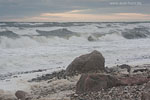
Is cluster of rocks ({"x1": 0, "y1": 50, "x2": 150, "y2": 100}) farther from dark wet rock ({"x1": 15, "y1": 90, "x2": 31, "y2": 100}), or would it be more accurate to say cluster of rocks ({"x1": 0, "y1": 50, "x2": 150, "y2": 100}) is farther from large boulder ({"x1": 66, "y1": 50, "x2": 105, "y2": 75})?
large boulder ({"x1": 66, "y1": 50, "x2": 105, "y2": 75})

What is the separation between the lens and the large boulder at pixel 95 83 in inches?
251

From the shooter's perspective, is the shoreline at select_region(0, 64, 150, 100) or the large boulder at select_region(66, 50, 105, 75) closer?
the shoreline at select_region(0, 64, 150, 100)

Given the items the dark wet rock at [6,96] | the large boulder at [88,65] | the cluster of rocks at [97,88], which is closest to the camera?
the cluster of rocks at [97,88]

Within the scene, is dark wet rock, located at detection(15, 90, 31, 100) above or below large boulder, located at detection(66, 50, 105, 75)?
below

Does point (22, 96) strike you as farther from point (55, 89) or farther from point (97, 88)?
point (97, 88)

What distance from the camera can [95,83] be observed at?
6402 millimetres

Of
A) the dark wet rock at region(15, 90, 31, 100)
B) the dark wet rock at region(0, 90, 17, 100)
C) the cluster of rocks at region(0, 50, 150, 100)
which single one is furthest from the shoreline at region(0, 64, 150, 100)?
the dark wet rock at region(0, 90, 17, 100)

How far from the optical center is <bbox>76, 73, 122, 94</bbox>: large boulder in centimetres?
637

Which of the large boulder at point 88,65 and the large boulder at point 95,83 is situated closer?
the large boulder at point 95,83

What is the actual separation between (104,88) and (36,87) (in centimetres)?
261

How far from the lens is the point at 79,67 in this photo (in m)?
9.45

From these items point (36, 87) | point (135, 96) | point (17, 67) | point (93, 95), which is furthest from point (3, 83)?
point (135, 96)

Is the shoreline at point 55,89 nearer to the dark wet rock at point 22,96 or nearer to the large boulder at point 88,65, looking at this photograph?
the dark wet rock at point 22,96

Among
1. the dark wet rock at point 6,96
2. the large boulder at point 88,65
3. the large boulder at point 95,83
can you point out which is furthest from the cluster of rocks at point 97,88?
the large boulder at point 88,65
